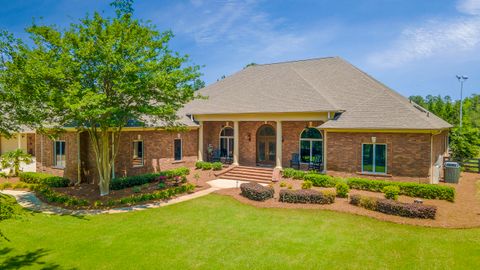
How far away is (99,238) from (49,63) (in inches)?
317

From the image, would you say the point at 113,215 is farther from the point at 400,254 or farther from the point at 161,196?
the point at 400,254

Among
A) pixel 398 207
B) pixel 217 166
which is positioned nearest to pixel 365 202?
pixel 398 207

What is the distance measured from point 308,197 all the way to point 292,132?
→ 8.43 m

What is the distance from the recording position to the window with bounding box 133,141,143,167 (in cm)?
2050

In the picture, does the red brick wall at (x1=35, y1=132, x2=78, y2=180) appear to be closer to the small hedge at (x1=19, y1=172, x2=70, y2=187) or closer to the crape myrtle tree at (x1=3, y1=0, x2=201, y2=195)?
A: the small hedge at (x1=19, y1=172, x2=70, y2=187)

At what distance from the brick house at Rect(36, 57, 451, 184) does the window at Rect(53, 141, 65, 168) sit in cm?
7

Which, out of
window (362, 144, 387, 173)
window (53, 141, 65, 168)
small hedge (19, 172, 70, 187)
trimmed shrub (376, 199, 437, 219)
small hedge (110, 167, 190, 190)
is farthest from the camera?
window (53, 141, 65, 168)

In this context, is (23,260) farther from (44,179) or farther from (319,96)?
(319,96)

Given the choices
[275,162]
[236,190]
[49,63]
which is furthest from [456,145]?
[49,63]

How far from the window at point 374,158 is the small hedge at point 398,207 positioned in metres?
5.03

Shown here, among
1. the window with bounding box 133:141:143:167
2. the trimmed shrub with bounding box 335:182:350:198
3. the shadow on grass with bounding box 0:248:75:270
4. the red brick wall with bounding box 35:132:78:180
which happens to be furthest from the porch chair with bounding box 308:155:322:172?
the shadow on grass with bounding box 0:248:75:270

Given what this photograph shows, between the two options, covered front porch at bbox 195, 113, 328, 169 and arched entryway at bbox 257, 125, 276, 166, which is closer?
covered front porch at bbox 195, 113, 328, 169

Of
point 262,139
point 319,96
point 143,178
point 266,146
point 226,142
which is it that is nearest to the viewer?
point 143,178

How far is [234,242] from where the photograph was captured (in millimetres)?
9898
